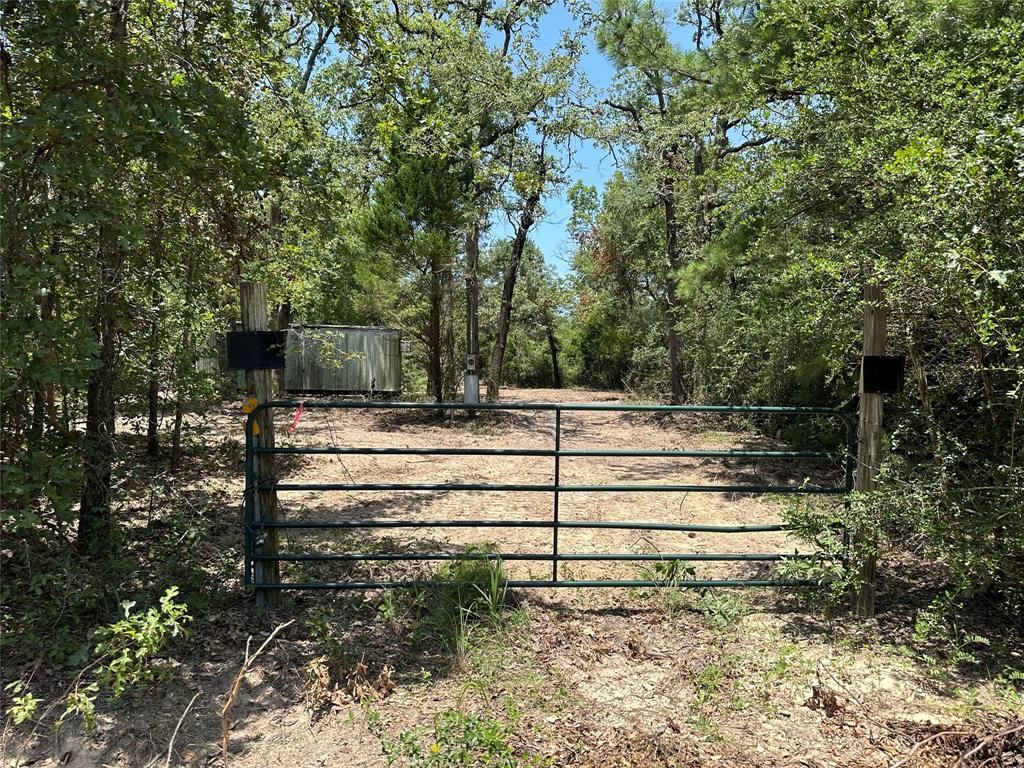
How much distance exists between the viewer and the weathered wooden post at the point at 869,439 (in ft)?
12.6

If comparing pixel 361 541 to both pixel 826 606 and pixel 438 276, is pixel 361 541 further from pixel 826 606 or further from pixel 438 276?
pixel 438 276

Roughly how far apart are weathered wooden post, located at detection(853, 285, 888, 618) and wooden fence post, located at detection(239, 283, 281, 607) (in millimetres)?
3563

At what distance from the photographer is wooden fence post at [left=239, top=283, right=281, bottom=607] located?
4070 mm

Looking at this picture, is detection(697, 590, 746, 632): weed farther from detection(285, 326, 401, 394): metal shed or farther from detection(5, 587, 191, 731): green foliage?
detection(285, 326, 401, 394): metal shed

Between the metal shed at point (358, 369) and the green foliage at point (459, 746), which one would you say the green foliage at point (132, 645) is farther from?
the metal shed at point (358, 369)

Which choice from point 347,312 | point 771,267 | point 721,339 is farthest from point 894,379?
point 347,312

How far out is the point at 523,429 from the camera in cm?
1466

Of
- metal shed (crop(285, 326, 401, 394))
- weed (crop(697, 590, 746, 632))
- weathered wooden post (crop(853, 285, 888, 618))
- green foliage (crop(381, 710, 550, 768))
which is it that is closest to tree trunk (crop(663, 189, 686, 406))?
metal shed (crop(285, 326, 401, 394))

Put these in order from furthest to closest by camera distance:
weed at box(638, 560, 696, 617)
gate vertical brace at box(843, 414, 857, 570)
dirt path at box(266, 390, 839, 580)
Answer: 1. dirt path at box(266, 390, 839, 580)
2. weed at box(638, 560, 696, 617)
3. gate vertical brace at box(843, 414, 857, 570)

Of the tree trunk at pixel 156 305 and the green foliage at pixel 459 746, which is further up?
the tree trunk at pixel 156 305

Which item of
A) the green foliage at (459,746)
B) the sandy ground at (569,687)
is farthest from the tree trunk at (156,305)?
the green foliage at (459,746)

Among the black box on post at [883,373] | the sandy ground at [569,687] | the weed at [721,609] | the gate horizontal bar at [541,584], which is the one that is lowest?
the sandy ground at [569,687]

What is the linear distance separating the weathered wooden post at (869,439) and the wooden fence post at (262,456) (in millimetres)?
3563

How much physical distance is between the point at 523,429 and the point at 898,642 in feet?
36.3
